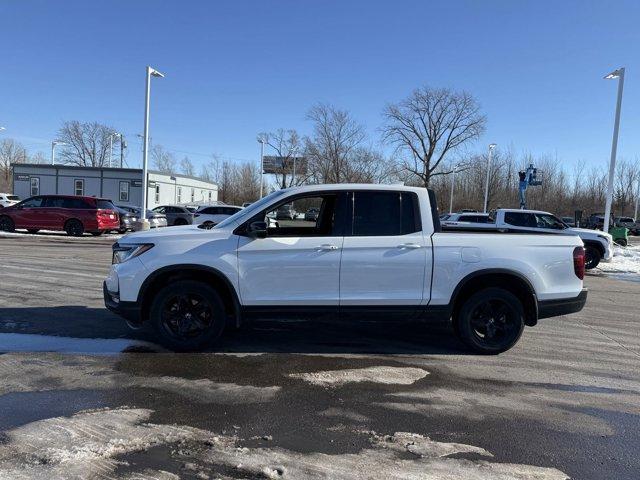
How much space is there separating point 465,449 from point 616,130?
2092 centimetres

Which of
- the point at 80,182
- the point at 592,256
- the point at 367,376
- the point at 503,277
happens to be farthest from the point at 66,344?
the point at 80,182

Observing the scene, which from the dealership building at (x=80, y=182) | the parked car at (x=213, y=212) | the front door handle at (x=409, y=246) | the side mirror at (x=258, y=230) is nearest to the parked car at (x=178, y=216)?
the parked car at (x=213, y=212)

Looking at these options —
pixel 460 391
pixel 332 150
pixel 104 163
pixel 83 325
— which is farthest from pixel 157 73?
pixel 104 163

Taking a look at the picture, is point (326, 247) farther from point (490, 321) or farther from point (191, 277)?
point (490, 321)

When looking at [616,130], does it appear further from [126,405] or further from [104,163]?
[104,163]

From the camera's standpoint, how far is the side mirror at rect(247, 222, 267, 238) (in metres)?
5.28

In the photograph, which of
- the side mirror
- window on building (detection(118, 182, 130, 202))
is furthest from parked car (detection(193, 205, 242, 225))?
window on building (detection(118, 182, 130, 202))

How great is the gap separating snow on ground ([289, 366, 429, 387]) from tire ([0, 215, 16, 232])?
22183mm

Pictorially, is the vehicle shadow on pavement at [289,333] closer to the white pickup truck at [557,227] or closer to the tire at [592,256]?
the white pickup truck at [557,227]

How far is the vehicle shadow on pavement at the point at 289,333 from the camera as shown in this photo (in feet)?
19.3

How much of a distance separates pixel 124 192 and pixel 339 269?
157 ft

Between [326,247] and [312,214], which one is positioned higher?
[312,214]

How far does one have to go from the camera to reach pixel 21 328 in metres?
6.38

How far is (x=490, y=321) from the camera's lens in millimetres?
5793
